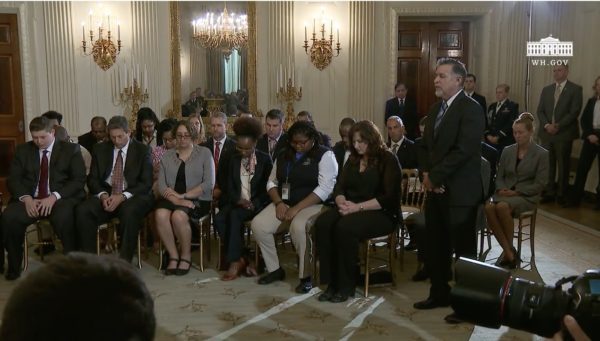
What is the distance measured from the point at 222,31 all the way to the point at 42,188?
3.59 m

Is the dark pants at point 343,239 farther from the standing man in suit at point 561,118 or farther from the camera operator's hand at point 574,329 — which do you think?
the standing man in suit at point 561,118

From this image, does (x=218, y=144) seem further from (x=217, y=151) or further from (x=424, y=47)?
(x=424, y=47)

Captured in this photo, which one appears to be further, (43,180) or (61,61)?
(61,61)

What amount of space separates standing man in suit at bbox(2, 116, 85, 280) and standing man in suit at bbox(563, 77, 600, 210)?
5.48 m

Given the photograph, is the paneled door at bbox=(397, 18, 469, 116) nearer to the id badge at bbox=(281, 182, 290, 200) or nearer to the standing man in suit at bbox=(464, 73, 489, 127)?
the standing man in suit at bbox=(464, 73, 489, 127)

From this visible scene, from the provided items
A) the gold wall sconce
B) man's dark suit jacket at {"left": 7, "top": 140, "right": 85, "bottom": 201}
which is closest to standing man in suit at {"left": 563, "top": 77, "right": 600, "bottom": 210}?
the gold wall sconce

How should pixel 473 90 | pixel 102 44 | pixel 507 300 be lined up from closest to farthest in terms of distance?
pixel 507 300 → pixel 102 44 → pixel 473 90

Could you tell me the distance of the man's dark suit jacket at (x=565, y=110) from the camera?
6973 mm

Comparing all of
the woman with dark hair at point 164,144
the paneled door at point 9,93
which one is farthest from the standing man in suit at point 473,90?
the paneled door at point 9,93

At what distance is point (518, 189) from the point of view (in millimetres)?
4680

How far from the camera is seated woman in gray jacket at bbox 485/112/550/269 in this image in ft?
15.1

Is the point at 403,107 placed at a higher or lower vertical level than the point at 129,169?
higher

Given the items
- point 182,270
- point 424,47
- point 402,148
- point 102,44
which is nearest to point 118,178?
point 182,270

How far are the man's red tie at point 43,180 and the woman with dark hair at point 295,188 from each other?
1.67 m
